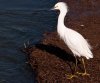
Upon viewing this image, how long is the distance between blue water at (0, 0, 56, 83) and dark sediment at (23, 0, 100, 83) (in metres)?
0.39

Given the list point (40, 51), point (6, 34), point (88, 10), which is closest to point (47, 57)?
point (40, 51)

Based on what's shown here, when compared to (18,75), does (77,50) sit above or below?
above

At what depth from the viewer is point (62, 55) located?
13.1m

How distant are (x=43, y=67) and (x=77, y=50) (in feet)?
4.80

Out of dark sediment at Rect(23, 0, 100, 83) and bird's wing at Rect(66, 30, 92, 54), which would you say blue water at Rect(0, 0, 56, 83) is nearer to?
dark sediment at Rect(23, 0, 100, 83)

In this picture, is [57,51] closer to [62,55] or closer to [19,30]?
[62,55]

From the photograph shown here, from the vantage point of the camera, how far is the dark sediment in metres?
11.6

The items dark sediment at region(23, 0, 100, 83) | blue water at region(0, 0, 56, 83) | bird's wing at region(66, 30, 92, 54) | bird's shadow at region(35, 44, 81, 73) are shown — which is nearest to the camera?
bird's wing at region(66, 30, 92, 54)

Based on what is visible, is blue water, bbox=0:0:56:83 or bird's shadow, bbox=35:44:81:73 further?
bird's shadow, bbox=35:44:81:73

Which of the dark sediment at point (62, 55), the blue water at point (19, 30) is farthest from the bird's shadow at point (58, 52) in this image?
the blue water at point (19, 30)

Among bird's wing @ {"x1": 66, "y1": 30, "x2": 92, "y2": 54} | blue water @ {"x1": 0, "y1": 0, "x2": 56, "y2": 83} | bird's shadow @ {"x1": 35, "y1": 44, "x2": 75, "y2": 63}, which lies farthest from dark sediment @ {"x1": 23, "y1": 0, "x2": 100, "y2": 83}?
bird's wing @ {"x1": 66, "y1": 30, "x2": 92, "y2": 54}

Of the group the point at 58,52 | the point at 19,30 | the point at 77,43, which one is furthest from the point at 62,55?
the point at 19,30

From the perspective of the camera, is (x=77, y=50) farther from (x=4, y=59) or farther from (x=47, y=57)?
(x=4, y=59)

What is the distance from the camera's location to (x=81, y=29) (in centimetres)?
1536
